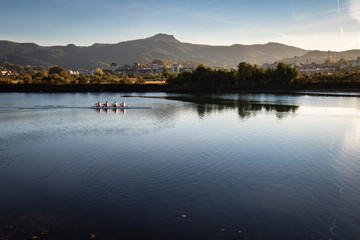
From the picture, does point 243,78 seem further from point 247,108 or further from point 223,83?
point 247,108

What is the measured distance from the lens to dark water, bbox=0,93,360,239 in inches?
634

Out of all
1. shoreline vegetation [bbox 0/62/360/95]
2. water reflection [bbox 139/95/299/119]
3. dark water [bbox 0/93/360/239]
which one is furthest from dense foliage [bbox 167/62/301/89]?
dark water [bbox 0/93/360/239]

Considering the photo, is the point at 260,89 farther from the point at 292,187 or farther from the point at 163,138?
the point at 292,187

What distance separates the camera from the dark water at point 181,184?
16109 mm

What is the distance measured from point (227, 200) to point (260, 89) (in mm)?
137772

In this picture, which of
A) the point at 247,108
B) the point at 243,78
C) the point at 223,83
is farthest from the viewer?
the point at 243,78

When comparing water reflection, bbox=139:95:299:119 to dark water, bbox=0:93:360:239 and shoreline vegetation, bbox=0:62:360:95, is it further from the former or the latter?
shoreline vegetation, bbox=0:62:360:95

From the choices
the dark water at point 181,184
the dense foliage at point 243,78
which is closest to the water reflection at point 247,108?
the dark water at point 181,184

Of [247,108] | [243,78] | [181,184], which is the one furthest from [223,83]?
[181,184]

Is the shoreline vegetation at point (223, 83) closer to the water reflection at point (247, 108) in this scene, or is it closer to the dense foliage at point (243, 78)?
the dense foliage at point (243, 78)

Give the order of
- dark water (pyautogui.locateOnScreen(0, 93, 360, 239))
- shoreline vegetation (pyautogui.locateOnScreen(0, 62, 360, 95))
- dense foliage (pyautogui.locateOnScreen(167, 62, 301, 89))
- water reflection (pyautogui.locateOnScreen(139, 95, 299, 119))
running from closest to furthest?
dark water (pyautogui.locateOnScreen(0, 93, 360, 239)) → water reflection (pyautogui.locateOnScreen(139, 95, 299, 119)) → shoreline vegetation (pyautogui.locateOnScreen(0, 62, 360, 95)) → dense foliage (pyautogui.locateOnScreen(167, 62, 301, 89))

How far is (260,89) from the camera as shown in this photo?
489ft

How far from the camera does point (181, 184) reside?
22.3m

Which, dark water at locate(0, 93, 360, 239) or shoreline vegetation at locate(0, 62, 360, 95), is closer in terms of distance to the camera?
dark water at locate(0, 93, 360, 239)
